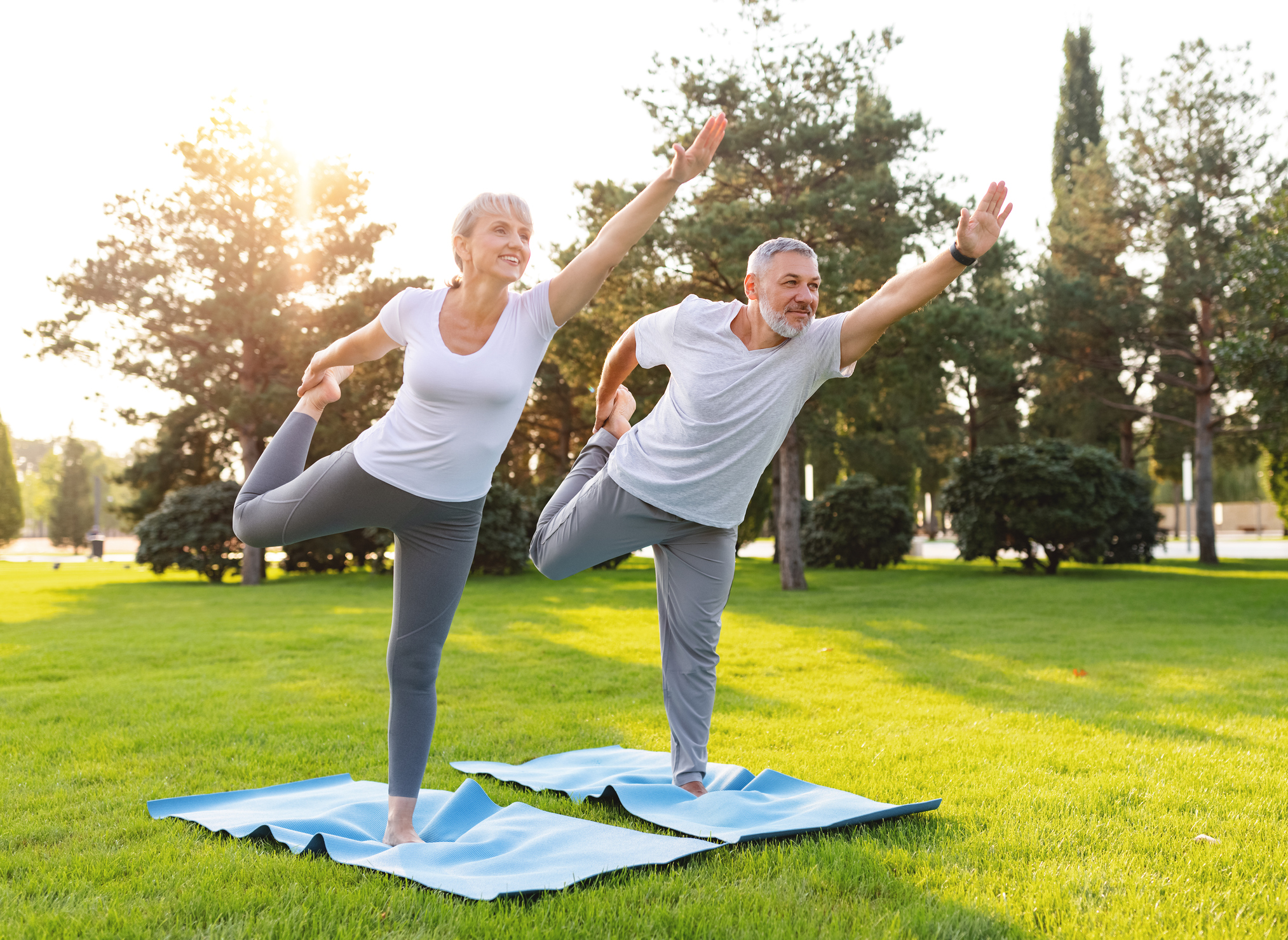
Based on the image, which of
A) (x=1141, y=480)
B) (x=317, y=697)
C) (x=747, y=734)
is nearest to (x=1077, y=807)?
(x=747, y=734)

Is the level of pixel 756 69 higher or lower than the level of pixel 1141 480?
higher

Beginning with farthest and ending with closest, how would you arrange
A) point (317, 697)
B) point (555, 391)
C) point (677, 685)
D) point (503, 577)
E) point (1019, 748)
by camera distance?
point (555, 391) < point (503, 577) < point (317, 697) < point (1019, 748) < point (677, 685)

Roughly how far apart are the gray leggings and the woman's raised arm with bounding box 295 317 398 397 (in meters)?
0.45

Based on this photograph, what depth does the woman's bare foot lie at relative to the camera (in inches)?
Answer: 163

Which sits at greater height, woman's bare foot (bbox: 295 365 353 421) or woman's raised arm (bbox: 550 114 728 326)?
woman's raised arm (bbox: 550 114 728 326)

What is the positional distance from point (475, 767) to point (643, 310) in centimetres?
1418

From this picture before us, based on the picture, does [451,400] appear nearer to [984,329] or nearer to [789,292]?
[789,292]

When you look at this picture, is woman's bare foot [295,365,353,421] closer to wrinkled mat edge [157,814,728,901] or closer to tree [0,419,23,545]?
wrinkled mat edge [157,814,728,901]

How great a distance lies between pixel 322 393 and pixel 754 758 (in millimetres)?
2999

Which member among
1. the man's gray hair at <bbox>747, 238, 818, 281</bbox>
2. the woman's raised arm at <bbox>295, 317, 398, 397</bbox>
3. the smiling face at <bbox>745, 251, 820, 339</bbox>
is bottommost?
the woman's raised arm at <bbox>295, 317, 398, 397</bbox>

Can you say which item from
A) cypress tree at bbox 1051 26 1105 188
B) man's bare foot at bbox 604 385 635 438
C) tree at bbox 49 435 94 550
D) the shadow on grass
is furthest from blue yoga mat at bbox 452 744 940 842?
tree at bbox 49 435 94 550

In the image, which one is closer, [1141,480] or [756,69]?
[756,69]

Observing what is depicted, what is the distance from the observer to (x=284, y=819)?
3.81 metres

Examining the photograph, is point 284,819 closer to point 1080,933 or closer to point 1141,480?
point 1080,933
